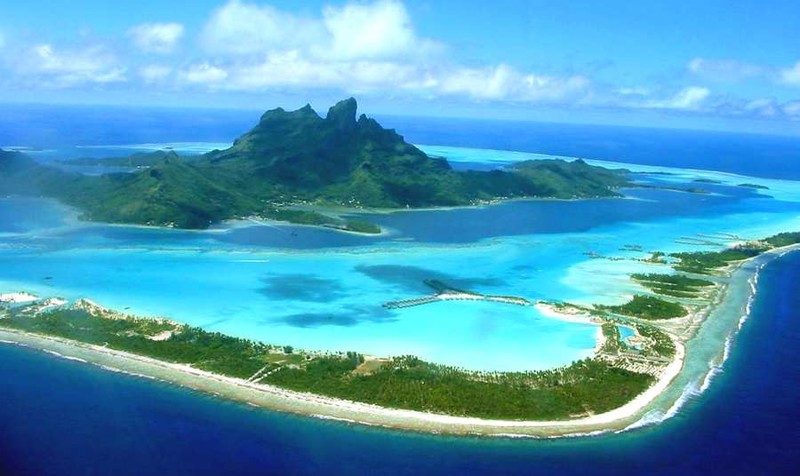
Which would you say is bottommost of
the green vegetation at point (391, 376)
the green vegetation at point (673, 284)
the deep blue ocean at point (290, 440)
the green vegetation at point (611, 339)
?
the deep blue ocean at point (290, 440)

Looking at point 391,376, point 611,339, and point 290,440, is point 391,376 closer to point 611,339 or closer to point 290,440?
point 290,440

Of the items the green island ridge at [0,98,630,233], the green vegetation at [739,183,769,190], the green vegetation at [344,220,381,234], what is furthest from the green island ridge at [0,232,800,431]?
the green vegetation at [739,183,769,190]

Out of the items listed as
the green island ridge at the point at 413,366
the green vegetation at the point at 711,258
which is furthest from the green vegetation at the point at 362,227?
the green island ridge at the point at 413,366

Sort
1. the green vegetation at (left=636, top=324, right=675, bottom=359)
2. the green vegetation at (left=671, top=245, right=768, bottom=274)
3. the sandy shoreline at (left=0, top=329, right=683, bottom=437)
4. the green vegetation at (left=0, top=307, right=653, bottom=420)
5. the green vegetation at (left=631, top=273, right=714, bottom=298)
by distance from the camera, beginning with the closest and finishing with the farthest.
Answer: the sandy shoreline at (left=0, top=329, right=683, bottom=437)
the green vegetation at (left=0, top=307, right=653, bottom=420)
the green vegetation at (left=636, top=324, right=675, bottom=359)
the green vegetation at (left=631, top=273, right=714, bottom=298)
the green vegetation at (left=671, top=245, right=768, bottom=274)

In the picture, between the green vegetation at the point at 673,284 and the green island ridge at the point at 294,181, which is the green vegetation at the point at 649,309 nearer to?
the green vegetation at the point at 673,284

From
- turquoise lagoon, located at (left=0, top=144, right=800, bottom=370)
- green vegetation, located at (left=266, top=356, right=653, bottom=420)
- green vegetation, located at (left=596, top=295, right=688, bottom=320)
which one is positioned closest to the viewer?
green vegetation, located at (left=266, top=356, right=653, bottom=420)

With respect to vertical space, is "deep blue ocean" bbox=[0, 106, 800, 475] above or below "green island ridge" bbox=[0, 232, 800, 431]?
below

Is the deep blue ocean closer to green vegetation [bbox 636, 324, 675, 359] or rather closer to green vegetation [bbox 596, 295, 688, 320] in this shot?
green vegetation [bbox 636, 324, 675, 359]
